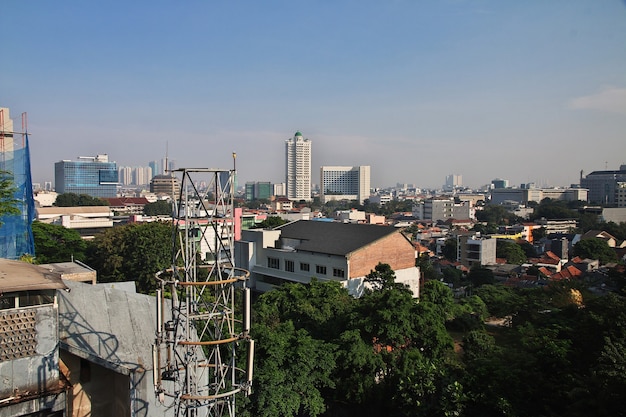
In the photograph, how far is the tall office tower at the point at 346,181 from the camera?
5935 inches

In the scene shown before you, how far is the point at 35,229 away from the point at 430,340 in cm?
2346

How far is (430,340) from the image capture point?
12.7 meters

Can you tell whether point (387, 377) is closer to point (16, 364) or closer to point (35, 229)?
point (16, 364)

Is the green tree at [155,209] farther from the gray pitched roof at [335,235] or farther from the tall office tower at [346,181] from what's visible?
the tall office tower at [346,181]

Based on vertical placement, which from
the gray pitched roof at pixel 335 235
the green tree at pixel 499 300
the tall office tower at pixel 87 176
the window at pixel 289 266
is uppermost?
the tall office tower at pixel 87 176

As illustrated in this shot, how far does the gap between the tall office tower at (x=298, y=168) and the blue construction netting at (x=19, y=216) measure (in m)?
122

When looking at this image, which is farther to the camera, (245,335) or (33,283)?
(33,283)

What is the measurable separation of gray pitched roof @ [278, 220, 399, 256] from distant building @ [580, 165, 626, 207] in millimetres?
92094

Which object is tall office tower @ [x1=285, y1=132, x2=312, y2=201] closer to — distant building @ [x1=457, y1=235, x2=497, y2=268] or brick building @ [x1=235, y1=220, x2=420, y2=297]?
distant building @ [x1=457, y1=235, x2=497, y2=268]

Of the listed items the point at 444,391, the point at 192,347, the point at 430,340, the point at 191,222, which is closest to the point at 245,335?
the point at 192,347

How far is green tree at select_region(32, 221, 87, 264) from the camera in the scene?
26.4 metres

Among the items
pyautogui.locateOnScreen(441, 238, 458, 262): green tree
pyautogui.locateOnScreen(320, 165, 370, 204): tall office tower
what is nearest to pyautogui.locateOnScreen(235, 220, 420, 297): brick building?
pyautogui.locateOnScreen(441, 238, 458, 262): green tree

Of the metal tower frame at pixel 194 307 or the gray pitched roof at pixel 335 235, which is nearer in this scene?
the metal tower frame at pixel 194 307

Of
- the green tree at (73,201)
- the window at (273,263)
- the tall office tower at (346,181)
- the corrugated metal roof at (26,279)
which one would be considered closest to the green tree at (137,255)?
the window at (273,263)
